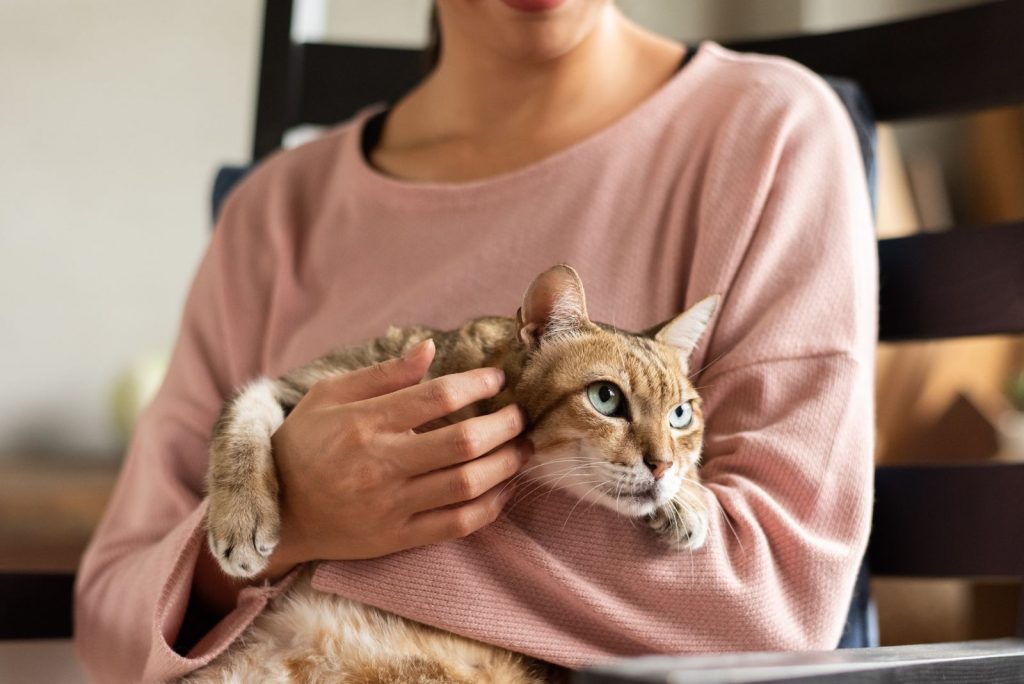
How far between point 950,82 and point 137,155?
1879 millimetres

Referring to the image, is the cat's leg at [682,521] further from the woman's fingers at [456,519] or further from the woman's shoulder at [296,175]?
the woman's shoulder at [296,175]

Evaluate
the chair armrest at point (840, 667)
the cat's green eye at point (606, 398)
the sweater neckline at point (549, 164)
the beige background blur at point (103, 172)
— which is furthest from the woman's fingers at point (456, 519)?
the beige background blur at point (103, 172)

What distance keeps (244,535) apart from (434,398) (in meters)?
0.21

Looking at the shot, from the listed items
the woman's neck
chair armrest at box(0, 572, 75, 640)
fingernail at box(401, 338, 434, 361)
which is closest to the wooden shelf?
chair armrest at box(0, 572, 75, 640)

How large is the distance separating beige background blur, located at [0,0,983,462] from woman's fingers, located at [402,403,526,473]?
1632 millimetres

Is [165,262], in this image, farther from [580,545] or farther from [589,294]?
[580,545]

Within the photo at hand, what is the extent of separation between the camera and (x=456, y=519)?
32.8 inches

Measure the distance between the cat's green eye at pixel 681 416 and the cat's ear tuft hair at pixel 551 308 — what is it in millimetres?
107

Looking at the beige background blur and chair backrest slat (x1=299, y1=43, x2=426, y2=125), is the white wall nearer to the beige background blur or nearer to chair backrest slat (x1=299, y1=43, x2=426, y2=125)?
the beige background blur

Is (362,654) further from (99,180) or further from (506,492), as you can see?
(99,180)

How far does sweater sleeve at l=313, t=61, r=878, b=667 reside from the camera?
33.2 inches

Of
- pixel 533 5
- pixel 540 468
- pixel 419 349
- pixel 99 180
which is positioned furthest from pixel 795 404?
pixel 99 180

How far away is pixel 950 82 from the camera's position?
121cm

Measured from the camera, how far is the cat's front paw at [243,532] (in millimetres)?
837
